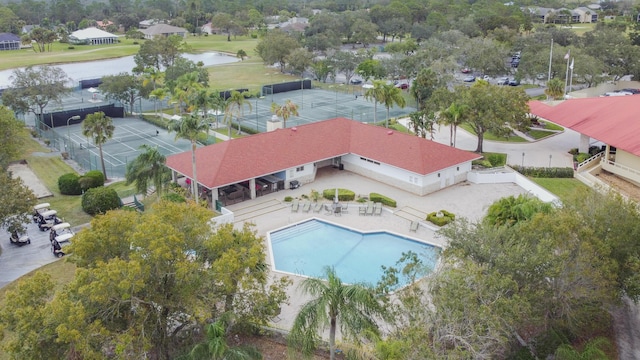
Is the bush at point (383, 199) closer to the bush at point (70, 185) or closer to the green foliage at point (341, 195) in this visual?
the green foliage at point (341, 195)

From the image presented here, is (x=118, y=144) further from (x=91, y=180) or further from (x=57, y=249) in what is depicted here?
(x=57, y=249)

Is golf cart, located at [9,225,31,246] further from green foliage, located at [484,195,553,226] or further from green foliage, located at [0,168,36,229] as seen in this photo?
green foliage, located at [484,195,553,226]

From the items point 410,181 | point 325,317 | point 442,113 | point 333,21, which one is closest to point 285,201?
point 410,181

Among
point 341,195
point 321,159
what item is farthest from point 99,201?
point 341,195

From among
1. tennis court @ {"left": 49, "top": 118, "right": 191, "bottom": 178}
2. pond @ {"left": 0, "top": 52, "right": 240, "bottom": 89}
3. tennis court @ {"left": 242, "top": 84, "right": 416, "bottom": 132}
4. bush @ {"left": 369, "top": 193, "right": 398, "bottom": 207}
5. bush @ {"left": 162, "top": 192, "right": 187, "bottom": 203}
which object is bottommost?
bush @ {"left": 369, "top": 193, "right": 398, "bottom": 207}

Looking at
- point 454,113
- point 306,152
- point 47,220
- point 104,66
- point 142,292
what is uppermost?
point 454,113

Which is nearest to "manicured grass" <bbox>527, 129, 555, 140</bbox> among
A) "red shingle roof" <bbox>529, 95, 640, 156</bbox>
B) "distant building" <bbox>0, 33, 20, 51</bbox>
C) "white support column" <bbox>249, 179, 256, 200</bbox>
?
"red shingle roof" <bbox>529, 95, 640, 156</bbox>

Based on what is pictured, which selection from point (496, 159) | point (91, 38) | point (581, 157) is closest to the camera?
point (581, 157)
